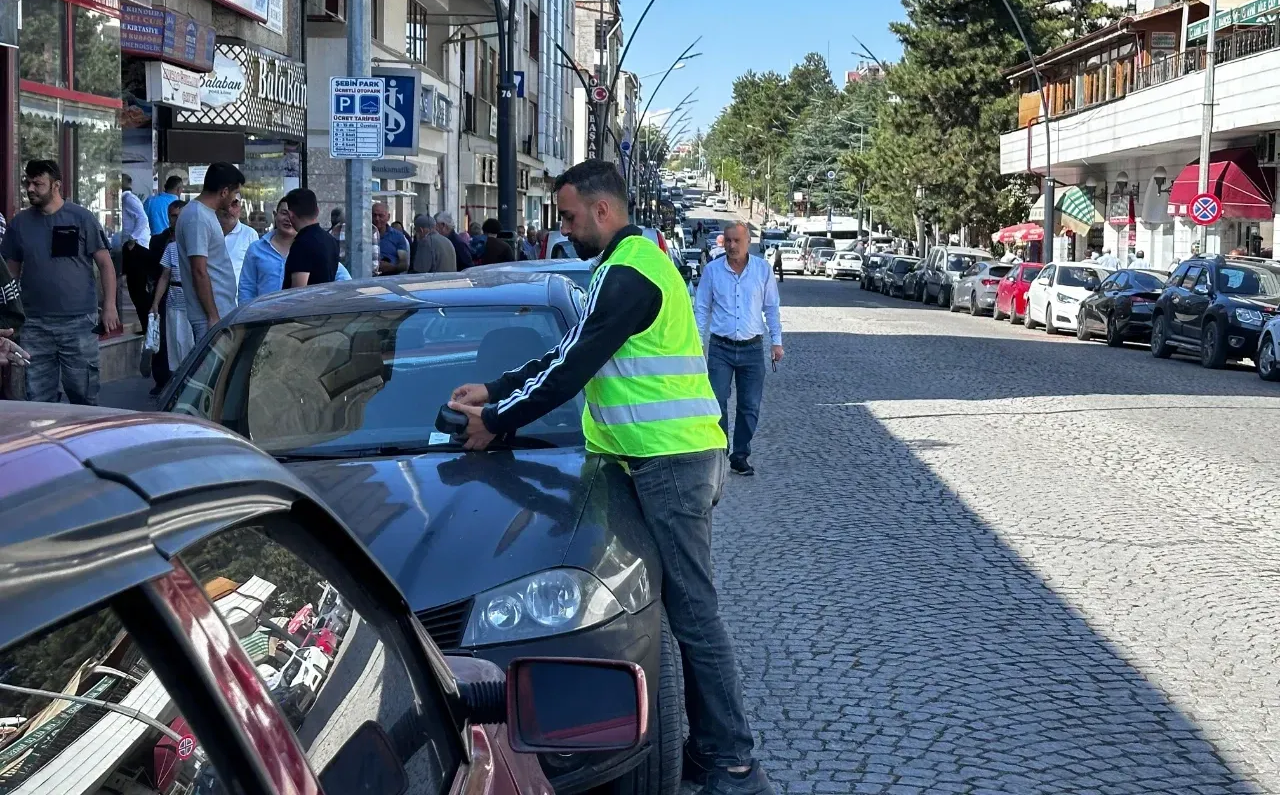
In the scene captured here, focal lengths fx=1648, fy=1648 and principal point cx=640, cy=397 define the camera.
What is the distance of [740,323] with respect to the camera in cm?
1101

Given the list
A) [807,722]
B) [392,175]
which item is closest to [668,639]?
[807,722]

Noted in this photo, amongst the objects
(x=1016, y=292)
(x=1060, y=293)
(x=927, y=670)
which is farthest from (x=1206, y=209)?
(x=927, y=670)

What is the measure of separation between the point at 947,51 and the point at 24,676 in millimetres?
67950

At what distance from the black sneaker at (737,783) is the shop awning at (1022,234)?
54.4 meters

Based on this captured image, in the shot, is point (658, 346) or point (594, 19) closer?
point (658, 346)

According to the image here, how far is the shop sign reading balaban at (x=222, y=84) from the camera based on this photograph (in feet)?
67.2

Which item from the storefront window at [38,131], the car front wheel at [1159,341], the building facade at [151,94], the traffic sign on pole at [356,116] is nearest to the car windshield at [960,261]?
the car front wheel at [1159,341]

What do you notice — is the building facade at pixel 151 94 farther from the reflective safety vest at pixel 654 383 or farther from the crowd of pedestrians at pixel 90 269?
the reflective safety vest at pixel 654 383

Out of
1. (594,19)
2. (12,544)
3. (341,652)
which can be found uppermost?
(594,19)

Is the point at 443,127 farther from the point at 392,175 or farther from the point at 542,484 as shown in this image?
the point at 542,484

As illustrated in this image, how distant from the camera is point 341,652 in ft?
6.84

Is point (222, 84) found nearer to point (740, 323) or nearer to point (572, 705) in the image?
point (740, 323)

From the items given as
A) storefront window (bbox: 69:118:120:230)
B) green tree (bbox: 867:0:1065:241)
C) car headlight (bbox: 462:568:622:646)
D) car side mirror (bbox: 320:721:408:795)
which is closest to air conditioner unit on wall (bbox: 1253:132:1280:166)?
green tree (bbox: 867:0:1065:241)

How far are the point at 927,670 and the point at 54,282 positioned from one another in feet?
20.0
